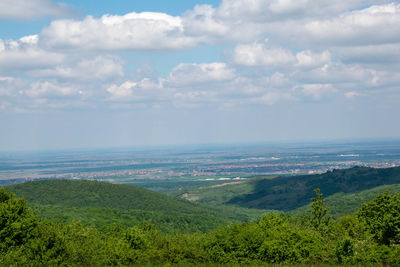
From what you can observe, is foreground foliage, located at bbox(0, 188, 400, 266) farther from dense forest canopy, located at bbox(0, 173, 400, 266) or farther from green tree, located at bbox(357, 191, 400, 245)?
green tree, located at bbox(357, 191, 400, 245)

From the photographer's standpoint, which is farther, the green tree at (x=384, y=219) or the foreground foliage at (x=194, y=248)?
the green tree at (x=384, y=219)

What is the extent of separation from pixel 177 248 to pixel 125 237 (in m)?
16.8

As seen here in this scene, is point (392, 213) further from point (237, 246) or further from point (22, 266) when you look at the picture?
point (22, 266)

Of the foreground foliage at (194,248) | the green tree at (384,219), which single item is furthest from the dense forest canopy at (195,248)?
the green tree at (384,219)

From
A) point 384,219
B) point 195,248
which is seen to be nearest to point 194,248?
point 195,248

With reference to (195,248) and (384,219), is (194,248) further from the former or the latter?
(384,219)

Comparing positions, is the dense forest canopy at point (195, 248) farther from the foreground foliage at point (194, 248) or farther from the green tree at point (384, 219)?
the green tree at point (384, 219)

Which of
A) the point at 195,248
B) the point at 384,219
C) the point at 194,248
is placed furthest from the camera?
the point at 384,219

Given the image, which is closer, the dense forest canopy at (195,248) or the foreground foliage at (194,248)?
the foreground foliage at (194,248)

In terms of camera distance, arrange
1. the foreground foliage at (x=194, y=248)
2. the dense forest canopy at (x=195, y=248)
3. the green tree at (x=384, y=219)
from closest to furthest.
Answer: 1. the foreground foliage at (x=194, y=248)
2. the dense forest canopy at (x=195, y=248)
3. the green tree at (x=384, y=219)

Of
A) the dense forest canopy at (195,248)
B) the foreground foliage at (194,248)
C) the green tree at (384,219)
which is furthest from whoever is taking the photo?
the green tree at (384,219)

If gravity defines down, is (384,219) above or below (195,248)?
above

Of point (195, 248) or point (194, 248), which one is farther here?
point (195, 248)

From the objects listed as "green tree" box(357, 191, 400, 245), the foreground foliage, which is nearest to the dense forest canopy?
the foreground foliage
